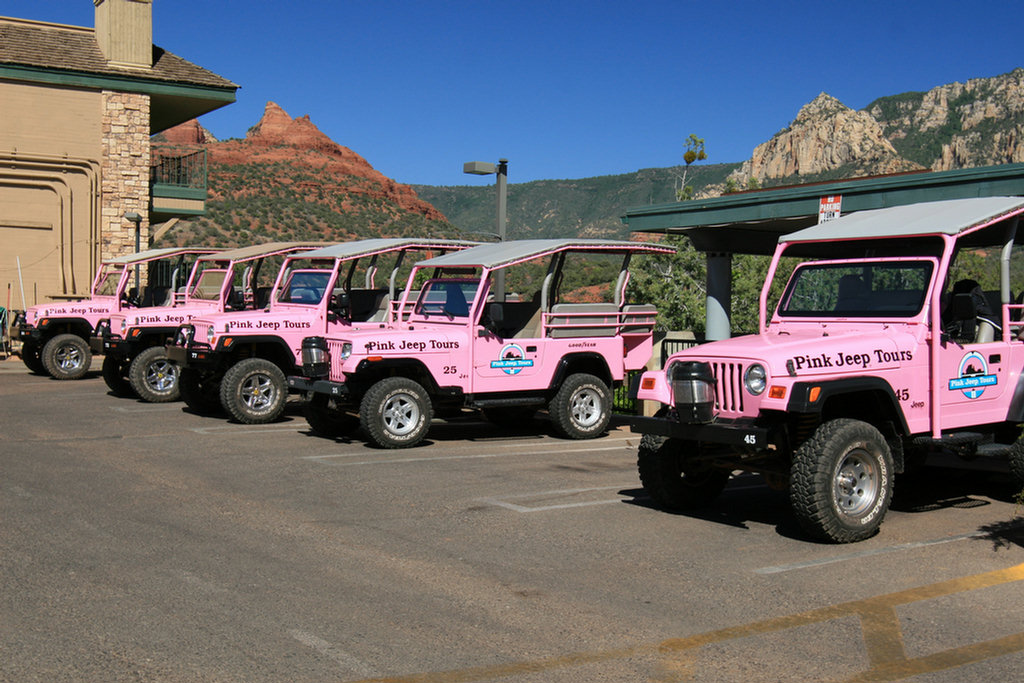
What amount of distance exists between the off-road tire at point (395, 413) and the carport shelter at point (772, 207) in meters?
5.32

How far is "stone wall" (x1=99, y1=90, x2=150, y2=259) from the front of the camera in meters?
26.9

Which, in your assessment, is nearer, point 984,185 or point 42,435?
point 984,185

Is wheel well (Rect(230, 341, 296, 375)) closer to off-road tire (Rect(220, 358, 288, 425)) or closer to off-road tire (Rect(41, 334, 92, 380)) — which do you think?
off-road tire (Rect(220, 358, 288, 425))

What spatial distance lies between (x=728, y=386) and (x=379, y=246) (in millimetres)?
7484

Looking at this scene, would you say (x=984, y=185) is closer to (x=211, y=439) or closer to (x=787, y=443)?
(x=787, y=443)

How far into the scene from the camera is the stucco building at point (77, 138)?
25844 millimetres

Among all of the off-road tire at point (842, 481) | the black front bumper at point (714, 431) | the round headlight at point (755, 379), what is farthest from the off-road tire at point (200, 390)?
the off-road tire at point (842, 481)

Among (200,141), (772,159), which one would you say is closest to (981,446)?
(772,159)

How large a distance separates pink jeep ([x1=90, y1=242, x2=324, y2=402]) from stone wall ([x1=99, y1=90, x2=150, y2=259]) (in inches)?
409

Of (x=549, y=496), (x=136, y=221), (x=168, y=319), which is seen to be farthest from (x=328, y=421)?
(x=136, y=221)

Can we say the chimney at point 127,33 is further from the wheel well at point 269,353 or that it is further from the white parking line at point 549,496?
the white parking line at point 549,496

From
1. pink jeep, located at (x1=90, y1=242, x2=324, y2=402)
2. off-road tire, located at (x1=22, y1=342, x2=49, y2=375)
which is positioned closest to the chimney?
off-road tire, located at (x1=22, y1=342, x2=49, y2=375)

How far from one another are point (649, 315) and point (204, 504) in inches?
267

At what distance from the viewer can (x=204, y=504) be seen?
845 centimetres
